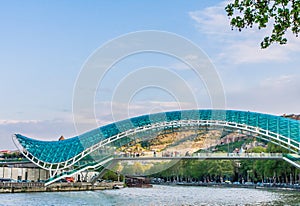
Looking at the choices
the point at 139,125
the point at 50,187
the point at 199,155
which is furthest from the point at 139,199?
the point at 139,125

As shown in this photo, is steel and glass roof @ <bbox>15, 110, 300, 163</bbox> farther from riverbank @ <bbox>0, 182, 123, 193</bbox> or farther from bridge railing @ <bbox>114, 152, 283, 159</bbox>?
riverbank @ <bbox>0, 182, 123, 193</bbox>

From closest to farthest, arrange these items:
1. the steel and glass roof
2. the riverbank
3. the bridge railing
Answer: the riverbank
the bridge railing
the steel and glass roof

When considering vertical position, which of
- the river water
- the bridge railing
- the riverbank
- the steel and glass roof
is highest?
the steel and glass roof

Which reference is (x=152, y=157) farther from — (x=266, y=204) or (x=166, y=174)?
(x=166, y=174)

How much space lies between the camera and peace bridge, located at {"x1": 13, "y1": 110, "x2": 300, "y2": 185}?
5306 centimetres

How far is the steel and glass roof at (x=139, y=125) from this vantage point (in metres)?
53.8

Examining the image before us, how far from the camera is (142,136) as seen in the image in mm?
59344

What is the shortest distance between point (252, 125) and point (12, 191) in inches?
1023

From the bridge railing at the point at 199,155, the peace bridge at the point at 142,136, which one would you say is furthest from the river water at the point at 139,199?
the peace bridge at the point at 142,136

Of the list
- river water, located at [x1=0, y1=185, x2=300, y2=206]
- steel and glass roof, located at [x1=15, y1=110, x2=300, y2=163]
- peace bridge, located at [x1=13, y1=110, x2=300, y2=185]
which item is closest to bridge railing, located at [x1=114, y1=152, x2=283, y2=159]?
peace bridge, located at [x1=13, y1=110, x2=300, y2=185]

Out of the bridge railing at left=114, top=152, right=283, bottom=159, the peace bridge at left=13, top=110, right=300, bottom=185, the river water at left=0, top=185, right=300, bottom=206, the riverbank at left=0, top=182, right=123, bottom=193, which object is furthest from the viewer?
the peace bridge at left=13, top=110, right=300, bottom=185

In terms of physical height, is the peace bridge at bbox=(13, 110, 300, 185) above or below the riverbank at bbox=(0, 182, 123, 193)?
above

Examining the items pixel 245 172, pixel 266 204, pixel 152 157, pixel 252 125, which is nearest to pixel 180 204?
pixel 266 204

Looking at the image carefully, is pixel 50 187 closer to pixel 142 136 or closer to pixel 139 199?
pixel 142 136
